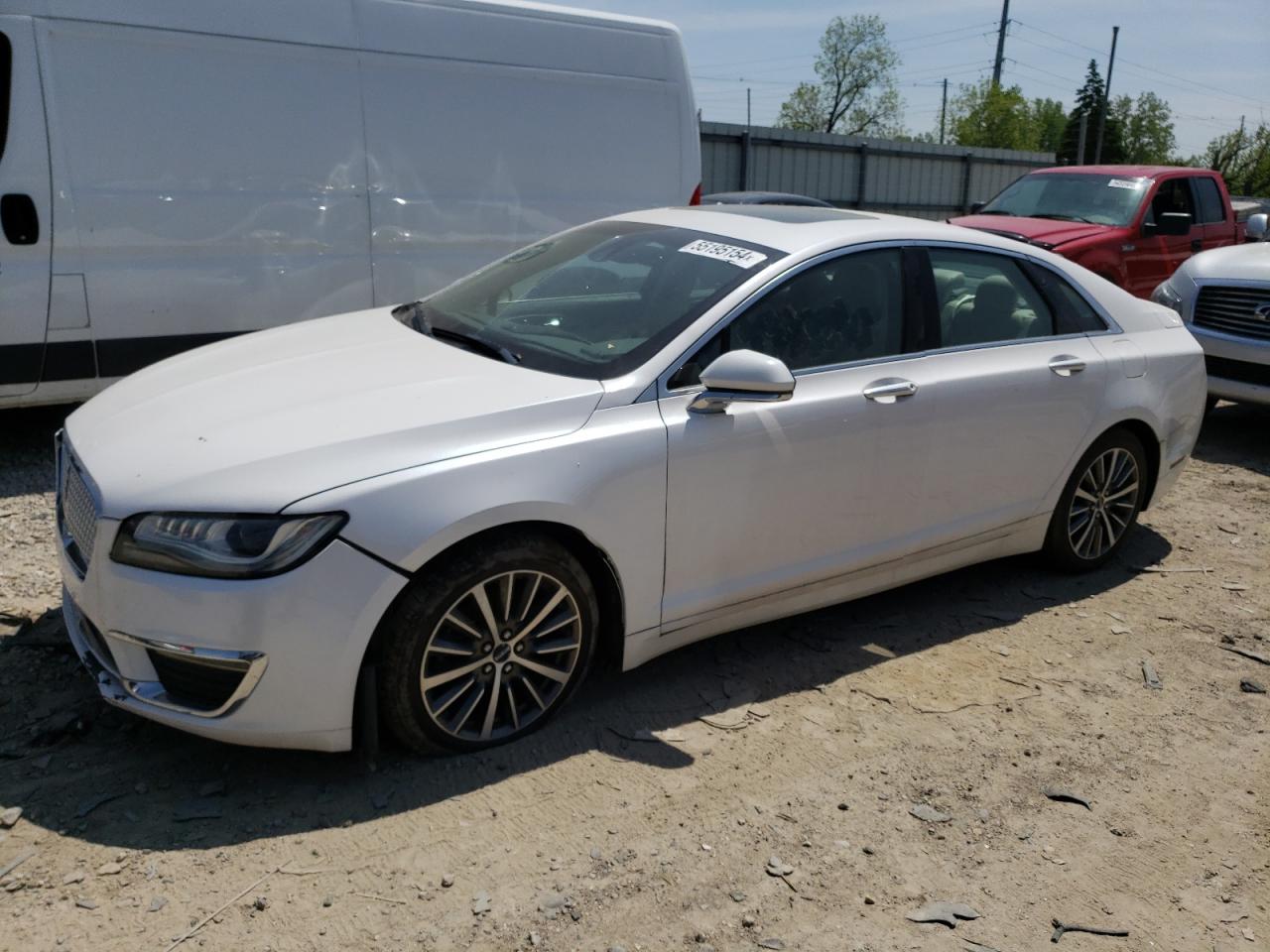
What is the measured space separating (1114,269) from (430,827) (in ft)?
28.4

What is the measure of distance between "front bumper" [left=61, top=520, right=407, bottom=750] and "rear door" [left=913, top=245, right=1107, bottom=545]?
2246 mm

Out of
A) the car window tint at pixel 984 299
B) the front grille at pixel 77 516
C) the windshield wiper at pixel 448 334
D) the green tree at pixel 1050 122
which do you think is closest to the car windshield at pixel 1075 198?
the car window tint at pixel 984 299

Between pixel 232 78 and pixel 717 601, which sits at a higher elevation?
pixel 232 78

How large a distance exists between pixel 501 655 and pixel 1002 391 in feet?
7.51

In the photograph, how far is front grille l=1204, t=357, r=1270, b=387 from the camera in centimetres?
744

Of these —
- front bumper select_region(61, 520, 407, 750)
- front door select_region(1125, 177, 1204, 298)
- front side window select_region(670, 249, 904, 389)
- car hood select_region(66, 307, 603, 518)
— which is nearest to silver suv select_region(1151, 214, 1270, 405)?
front door select_region(1125, 177, 1204, 298)

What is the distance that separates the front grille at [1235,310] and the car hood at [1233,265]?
0.29 feet

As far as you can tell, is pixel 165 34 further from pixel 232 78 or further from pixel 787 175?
pixel 787 175

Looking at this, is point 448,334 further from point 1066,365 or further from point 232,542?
point 1066,365

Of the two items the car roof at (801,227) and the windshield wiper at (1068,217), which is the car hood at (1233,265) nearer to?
the windshield wiper at (1068,217)

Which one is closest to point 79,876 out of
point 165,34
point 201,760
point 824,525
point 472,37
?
point 201,760

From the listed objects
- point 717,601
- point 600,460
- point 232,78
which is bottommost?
point 717,601

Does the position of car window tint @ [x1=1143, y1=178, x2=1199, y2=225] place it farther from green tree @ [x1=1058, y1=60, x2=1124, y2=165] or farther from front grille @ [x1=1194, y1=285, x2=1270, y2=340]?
green tree @ [x1=1058, y1=60, x2=1124, y2=165]

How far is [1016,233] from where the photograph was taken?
964cm
